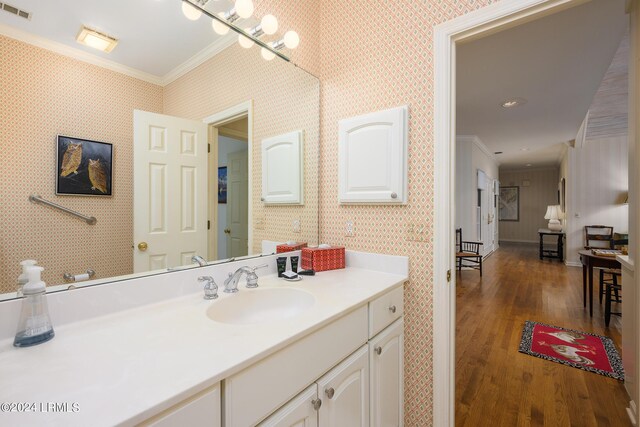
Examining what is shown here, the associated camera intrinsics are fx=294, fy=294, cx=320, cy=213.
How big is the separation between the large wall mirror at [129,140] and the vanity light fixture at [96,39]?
14 mm

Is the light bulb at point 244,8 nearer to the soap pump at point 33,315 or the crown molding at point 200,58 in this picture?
the crown molding at point 200,58

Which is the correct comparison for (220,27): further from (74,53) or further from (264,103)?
(74,53)

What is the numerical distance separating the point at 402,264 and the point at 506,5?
4.14ft

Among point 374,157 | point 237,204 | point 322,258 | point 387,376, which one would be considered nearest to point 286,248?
point 322,258

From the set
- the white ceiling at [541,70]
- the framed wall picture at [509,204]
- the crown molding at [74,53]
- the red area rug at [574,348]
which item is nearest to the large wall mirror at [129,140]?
the crown molding at [74,53]

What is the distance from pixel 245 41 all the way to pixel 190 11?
33cm

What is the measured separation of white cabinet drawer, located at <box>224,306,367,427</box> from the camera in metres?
0.70

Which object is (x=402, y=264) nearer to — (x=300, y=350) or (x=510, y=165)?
(x=300, y=350)

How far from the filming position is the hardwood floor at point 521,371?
1.76 metres

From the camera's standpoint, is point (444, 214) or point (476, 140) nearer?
point (444, 214)

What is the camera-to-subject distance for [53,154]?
3.03ft

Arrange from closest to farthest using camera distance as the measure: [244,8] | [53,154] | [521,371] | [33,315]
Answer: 1. [33,315]
2. [53,154]
3. [244,8]
4. [521,371]

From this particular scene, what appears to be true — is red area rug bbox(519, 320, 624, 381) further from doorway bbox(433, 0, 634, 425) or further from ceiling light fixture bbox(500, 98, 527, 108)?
ceiling light fixture bbox(500, 98, 527, 108)

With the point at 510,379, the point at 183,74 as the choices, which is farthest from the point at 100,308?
the point at 510,379
